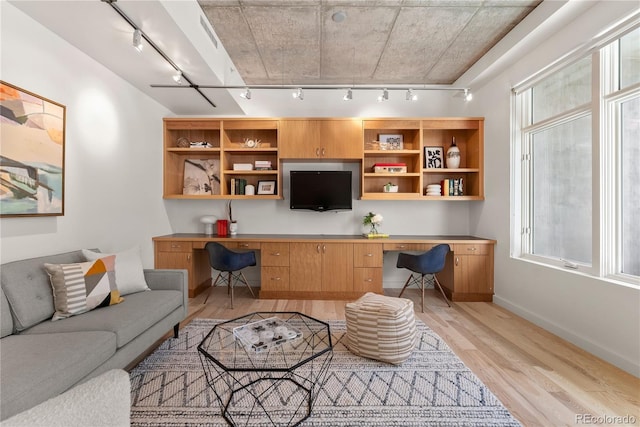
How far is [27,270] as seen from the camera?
1.89m

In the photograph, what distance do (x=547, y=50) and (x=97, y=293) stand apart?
4584 millimetres

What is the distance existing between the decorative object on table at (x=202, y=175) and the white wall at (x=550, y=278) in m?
3.89

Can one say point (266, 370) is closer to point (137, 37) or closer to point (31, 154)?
point (31, 154)

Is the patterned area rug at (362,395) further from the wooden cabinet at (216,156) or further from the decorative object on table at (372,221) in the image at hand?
the wooden cabinet at (216,156)

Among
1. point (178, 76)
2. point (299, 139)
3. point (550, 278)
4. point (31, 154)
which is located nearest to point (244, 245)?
point (299, 139)

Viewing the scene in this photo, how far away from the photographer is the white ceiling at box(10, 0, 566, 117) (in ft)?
7.21

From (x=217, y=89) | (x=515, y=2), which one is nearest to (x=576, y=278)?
(x=515, y=2)

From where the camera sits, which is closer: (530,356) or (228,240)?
(530,356)

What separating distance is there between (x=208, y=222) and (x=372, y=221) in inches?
94.0

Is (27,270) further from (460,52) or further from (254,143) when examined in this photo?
(460,52)

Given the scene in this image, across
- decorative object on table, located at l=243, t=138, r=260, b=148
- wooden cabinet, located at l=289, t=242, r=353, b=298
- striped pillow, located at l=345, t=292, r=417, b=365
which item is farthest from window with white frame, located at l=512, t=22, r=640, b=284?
decorative object on table, located at l=243, t=138, r=260, b=148

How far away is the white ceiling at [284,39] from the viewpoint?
86.5 inches

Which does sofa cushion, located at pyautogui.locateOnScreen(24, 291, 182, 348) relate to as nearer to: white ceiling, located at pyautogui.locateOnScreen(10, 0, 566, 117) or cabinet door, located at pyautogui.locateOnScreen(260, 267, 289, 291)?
cabinet door, located at pyautogui.locateOnScreen(260, 267, 289, 291)

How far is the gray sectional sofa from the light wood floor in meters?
1.08
